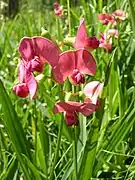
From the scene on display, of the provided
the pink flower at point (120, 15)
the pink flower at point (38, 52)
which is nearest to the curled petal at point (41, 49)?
the pink flower at point (38, 52)

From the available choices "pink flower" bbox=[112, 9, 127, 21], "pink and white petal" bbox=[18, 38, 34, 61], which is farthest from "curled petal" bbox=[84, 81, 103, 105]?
"pink flower" bbox=[112, 9, 127, 21]

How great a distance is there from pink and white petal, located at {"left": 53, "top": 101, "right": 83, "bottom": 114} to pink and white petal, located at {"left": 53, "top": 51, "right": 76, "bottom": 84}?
0.03 meters

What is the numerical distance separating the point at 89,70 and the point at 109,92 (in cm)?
54

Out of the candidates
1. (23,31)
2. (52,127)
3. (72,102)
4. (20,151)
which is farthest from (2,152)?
(23,31)

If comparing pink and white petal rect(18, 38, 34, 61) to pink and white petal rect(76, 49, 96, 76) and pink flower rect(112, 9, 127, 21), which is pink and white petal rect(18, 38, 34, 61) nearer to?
pink and white petal rect(76, 49, 96, 76)

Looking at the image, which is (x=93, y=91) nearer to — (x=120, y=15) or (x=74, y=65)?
(x=74, y=65)

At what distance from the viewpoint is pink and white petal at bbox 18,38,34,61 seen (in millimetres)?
687

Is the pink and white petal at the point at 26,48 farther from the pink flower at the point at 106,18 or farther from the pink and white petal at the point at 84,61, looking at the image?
the pink flower at the point at 106,18

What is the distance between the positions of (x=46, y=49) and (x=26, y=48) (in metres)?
0.03

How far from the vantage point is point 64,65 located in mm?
703

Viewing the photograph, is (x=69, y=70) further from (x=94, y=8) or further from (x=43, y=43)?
(x=94, y=8)

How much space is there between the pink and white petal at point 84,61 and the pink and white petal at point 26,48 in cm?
7

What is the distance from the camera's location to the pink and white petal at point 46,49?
0.69 m

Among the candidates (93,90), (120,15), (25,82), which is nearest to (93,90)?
(93,90)
